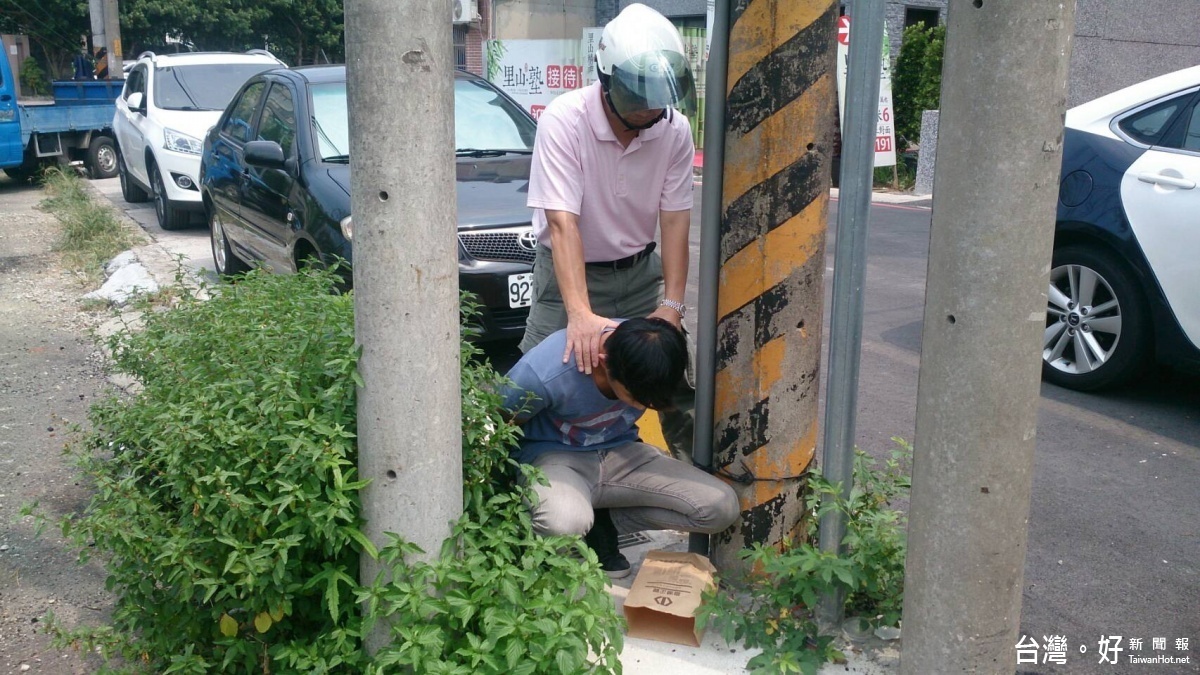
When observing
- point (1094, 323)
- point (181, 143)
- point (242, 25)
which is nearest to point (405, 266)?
point (1094, 323)

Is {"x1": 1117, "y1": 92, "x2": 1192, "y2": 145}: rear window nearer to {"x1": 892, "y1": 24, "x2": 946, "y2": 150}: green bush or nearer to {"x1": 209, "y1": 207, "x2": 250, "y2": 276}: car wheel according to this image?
{"x1": 209, "y1": 207, "x2": 250, "y2": 276}: car wheel

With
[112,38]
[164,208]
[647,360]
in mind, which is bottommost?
[164,208]

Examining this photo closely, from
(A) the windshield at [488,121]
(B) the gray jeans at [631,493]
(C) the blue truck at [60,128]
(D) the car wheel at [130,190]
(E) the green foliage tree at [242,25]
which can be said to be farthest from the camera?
(E) the green foliage tree at [242,25]

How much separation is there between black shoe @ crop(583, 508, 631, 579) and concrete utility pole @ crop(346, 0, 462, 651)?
88 cm

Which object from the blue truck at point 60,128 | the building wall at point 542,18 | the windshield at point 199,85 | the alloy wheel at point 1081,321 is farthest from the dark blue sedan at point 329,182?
the building wall at point 542,18

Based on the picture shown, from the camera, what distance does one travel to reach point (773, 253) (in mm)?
2994

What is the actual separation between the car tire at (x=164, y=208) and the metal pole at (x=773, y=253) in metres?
9.93

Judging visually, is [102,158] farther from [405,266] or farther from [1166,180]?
[405,266]

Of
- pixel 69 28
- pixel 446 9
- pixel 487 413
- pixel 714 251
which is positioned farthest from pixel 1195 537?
pixel 69 28

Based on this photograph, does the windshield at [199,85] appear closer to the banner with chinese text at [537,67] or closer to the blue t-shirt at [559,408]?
the banner with chinese text at [537,67]

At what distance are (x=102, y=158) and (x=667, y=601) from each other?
17.3 m

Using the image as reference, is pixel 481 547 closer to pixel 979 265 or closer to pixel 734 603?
Result: pixel 734 603

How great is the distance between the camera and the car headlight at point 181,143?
1136 centimetres

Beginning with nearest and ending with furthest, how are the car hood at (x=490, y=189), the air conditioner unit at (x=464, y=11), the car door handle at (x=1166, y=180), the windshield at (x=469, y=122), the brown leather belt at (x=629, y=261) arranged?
the brown leather belt at (x=629, y=261) → the car door handle at (x=1166, y=180) → the car hood at (x=490, y=189) → the windshield at (x=469, y=122) → the air conditioner unit at (x=464, y=11)
